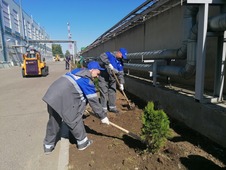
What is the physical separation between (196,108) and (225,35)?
4.76 ft

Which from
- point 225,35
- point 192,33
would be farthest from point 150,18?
point 225,35

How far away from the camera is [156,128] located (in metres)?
3.04

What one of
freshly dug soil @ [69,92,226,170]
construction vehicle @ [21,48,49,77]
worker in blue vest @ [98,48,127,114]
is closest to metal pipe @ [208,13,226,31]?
freshly dug soil @ [69,92,226,170]

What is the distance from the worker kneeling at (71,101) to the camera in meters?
3.44

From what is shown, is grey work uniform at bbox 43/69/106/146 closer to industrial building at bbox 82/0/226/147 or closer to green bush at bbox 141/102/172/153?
green bush at bbox 141/102/172/153

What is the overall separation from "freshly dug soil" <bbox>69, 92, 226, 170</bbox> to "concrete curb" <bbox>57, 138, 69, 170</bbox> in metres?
0.08

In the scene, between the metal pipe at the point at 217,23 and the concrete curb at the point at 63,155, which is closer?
the concrete curb at the point at 63,155

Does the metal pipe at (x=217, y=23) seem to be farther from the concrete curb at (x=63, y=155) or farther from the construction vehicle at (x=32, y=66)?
the construction vehicle at (x=32, y=66)

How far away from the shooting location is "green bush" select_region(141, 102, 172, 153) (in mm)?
3021

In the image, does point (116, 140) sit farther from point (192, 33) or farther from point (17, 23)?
point (17, 23)

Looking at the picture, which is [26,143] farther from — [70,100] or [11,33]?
[11,33]

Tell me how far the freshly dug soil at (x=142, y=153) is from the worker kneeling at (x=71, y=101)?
1.20 feet

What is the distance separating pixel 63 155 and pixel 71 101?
0.95 meters

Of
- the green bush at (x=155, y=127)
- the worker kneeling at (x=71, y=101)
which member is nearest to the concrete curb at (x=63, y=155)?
the worker kneeling at (x=71, y=101)
